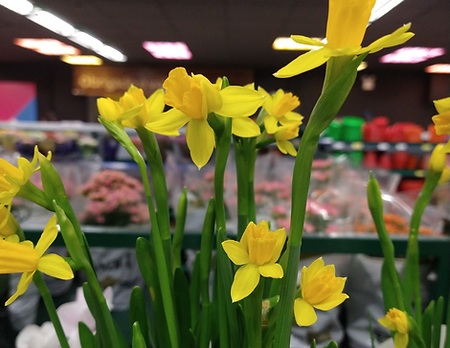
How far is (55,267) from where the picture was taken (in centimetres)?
35

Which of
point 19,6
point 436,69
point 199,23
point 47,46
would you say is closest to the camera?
point 19,6

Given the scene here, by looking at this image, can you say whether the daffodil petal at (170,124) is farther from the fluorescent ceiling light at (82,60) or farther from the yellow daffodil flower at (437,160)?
the fluorescent ceiling light at (82,60)

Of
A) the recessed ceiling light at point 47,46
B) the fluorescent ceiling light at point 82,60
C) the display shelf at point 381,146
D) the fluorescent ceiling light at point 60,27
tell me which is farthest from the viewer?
the fluorescent ceiling light at point 82,60

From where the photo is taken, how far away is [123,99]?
16.5 inches

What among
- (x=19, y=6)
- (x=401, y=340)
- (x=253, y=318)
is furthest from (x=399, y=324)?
(x=19, y=6)

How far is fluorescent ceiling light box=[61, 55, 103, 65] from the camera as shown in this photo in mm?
9320

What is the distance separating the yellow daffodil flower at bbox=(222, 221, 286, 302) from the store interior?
0.52 ft

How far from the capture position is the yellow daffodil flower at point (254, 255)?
0.34 meters

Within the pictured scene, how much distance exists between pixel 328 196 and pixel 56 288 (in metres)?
1.23

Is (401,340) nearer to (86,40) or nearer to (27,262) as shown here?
(27,262)

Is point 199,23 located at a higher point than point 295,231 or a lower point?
higher

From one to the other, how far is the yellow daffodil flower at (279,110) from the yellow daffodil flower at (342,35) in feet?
0.47

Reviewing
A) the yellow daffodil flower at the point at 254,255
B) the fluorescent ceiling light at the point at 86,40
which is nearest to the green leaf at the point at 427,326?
the yellow daffodil flower at the point at 254,255

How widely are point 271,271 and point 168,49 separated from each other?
7.93m
